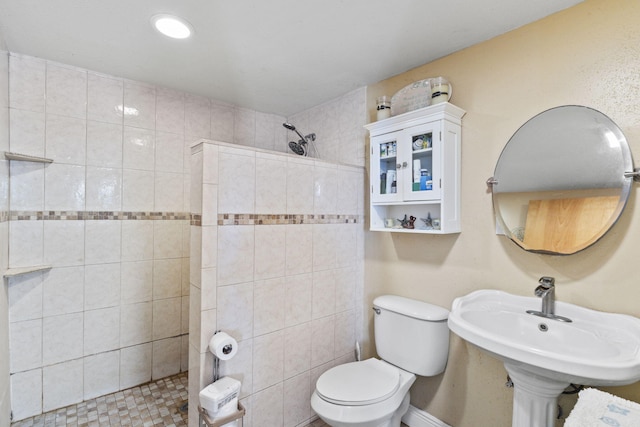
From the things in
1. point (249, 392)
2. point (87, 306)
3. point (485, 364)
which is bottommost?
point (249, 392)

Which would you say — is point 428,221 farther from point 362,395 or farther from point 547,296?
point 362,395

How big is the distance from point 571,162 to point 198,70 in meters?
2.21

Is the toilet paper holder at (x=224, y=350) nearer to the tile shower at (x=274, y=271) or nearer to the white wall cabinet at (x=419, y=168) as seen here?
the tile shower at (x=274, y=271)

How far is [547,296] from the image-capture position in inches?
53.2

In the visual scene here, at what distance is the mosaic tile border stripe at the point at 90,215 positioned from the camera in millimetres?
1862

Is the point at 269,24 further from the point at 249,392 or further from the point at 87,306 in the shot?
the point at 87,306

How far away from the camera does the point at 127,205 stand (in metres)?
2.19

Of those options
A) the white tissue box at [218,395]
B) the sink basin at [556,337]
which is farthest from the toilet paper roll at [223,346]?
the sink basin at [556,337]

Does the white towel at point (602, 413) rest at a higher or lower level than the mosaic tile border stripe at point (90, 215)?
lower

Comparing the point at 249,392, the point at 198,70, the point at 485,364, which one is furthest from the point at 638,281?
the point at 198,70

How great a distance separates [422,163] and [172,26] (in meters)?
1.55

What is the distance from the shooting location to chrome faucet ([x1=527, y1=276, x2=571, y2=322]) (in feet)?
4.38

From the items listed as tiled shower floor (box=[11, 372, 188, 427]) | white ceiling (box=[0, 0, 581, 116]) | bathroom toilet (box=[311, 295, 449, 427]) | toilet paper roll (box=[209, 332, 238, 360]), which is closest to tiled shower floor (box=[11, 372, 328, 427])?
tiled shower floor (box=[11, 372, 188, 427])

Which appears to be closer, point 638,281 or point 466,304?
point 638,281
